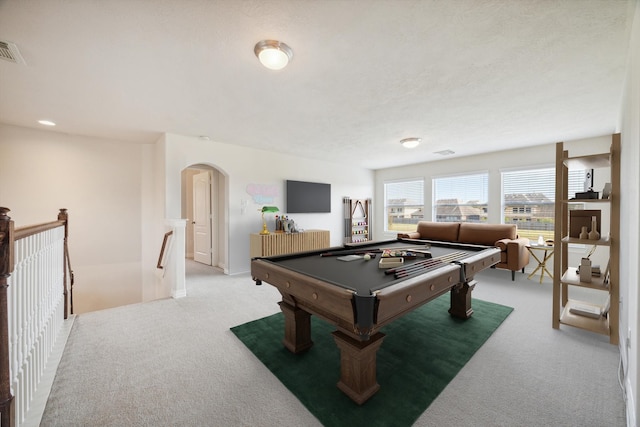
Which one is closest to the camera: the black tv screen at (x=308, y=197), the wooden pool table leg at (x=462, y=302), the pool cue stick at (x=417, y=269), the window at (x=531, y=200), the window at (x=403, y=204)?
the pool cue stick at (x=417, y=269)

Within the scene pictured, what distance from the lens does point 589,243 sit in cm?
241

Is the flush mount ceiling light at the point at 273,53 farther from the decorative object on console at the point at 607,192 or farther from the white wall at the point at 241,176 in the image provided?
the decorative object on console at the point at 607,192

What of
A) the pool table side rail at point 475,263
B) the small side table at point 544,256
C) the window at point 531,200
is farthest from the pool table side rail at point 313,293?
the window at point 531,200

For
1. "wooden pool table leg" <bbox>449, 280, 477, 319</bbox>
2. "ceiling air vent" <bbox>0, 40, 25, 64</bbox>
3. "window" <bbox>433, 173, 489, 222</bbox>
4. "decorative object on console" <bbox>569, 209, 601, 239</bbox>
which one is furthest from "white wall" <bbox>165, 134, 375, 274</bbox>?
"decorative object on console" <bbox>569, 209, 601, 239</bbox>

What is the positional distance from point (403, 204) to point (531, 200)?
2.84m

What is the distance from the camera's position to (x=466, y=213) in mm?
5957

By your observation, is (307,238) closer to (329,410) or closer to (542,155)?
(329,410)

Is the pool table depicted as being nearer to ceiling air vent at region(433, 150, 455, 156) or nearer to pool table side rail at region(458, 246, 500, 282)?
pool table side rail at region(458, 246, 500, 282)

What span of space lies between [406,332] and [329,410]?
4.20 ft

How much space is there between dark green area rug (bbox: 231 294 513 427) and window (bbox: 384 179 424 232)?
4055 millimetres

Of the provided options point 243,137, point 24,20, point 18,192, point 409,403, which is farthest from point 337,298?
point 18,192

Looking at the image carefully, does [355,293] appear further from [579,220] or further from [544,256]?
[544,256]

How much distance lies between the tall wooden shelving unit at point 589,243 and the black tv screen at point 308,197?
171 inches

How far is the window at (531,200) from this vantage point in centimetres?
482
